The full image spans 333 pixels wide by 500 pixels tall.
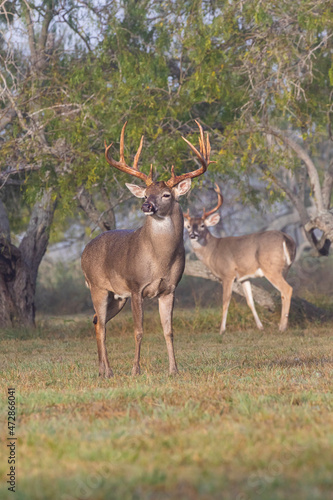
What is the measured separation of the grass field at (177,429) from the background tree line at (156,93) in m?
4.81

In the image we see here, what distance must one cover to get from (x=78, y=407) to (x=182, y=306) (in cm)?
1570

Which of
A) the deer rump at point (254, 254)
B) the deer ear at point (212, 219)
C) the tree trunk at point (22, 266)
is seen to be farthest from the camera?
the deer ear at point (212, 219)

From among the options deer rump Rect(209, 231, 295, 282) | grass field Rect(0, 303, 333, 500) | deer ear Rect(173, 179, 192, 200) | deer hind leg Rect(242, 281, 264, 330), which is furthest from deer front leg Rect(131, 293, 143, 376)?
deer rump Rect(209, 231, 295, 282)

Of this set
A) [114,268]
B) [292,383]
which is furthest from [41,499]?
[114,268]

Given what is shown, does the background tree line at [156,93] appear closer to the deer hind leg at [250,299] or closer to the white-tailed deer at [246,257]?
the white-tailed deer at [246,257]

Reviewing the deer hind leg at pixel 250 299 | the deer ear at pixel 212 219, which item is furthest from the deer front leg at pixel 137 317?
the deer ear at pixel 212 219

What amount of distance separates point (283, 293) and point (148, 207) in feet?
24.9

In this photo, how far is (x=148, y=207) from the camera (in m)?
7.39

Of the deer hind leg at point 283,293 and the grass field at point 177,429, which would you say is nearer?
the grass field at point 177,429

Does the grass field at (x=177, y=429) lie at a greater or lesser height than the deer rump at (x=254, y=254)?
greater

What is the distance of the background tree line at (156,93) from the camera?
12.5 meters

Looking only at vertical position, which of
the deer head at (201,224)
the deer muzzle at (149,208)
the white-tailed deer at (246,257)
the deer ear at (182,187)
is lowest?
the white-tailed deer at (246,257)

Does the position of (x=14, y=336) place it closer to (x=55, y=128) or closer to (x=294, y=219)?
(x=55, y=128)

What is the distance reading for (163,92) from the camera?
1345cm
